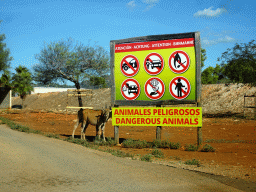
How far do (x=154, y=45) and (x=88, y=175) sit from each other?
24.9 feet

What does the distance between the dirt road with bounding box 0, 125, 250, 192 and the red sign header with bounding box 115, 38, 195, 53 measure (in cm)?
553

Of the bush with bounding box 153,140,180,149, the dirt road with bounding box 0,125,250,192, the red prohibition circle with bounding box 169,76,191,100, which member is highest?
the red prohibition circle with bounding box 169,76,191,100

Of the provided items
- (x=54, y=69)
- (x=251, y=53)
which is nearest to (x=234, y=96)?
(x=251, y=53)

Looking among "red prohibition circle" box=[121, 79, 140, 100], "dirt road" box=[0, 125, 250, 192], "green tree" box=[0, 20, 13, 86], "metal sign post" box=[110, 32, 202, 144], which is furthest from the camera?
"green tree" box=[0, 20, 13, 86]

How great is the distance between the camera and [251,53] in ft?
95.7

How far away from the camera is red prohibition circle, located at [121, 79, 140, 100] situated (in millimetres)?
13531

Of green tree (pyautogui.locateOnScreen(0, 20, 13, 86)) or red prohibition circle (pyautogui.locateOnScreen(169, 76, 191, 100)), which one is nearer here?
red prohibition circle (pyautogui.locateOnScreen(169, 76, 191, 100))

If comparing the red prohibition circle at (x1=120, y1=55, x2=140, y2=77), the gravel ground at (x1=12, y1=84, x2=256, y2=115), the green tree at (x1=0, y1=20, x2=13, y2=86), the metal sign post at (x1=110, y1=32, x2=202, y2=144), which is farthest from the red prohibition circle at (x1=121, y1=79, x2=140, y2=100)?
the green tree at (x1=0, y1=20, x2=13, y2=86)

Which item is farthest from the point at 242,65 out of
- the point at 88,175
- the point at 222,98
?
the point at 88,175

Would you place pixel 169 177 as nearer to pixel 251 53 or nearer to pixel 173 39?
pixel 173 39

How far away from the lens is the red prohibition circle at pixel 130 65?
44.4 ft

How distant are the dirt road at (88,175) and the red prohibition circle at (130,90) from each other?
441 centimetres

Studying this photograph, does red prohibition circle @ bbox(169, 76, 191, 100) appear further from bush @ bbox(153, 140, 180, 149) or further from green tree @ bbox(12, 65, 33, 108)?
green tree @ bbox(12, 65, 33, 108)

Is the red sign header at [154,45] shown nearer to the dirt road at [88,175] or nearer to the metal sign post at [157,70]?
the metal sign post at [157,70]
